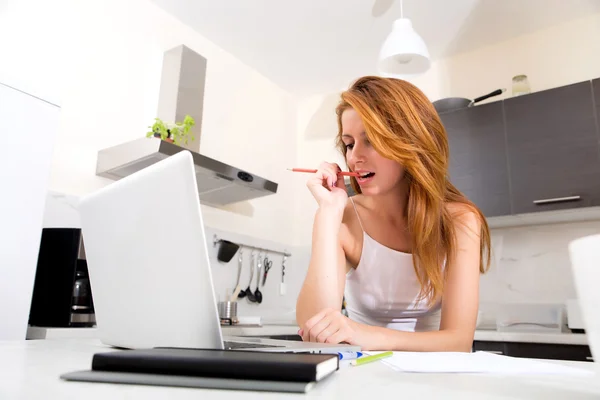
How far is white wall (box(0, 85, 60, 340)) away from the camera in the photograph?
142cm

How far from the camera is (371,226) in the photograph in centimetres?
150

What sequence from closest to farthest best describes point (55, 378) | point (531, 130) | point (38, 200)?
point (55, 378) < point (38, 200) < point (531, 130)

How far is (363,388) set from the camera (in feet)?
1.43

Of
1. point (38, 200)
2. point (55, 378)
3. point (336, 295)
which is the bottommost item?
point (55, 378)

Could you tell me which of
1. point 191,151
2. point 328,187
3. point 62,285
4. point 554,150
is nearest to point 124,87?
point 191,151

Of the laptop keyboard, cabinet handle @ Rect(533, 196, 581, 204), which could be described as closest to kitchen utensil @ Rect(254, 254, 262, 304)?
cabinet handle @ Rect(533, 196, 581, 204)

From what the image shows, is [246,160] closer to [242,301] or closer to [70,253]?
[242,301]

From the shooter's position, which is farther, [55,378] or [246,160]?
[246,160]

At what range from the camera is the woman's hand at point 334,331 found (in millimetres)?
854

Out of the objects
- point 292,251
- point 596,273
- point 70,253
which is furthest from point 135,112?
point 596,273

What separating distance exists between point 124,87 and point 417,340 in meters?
2.21

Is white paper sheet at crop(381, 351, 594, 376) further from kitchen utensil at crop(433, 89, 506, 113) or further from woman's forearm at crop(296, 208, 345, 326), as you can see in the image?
kitchen utensil at crop(433, 89, 506, 113)

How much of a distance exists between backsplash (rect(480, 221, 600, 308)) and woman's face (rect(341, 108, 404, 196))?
1.80 m

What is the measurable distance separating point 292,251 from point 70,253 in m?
2.20
